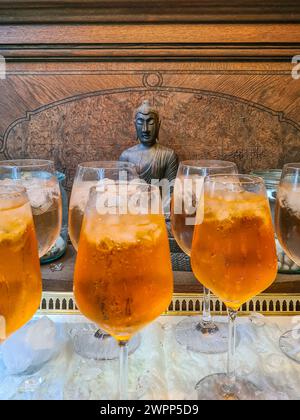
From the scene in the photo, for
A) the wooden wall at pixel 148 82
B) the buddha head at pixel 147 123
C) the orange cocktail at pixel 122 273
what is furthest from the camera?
the wooden wall at pixel 148 82

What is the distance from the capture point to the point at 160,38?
59.2 inches

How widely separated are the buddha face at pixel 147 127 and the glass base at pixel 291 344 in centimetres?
94

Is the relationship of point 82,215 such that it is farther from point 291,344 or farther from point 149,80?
point 149,80

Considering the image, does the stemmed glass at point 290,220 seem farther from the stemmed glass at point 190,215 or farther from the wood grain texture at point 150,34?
the wood grain texture at point 150,34

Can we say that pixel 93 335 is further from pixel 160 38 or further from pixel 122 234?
pixel 160 38

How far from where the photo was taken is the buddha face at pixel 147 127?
139 centimetres

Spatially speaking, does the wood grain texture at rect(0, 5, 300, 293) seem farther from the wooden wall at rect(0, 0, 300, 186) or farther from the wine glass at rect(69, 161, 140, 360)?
the wine glass at rect(69, 161, 140, 360)

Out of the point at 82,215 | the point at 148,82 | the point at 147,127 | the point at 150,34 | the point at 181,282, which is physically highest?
the point at 150,34

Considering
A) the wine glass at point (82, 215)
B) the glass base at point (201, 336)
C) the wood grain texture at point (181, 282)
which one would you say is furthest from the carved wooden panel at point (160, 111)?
the glass base at point (201, 336)

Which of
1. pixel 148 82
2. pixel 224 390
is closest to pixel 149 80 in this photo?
pixel 148 82

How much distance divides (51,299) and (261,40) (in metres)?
1.24

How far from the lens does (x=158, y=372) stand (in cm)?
51

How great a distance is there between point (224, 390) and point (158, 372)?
0.08 metres
